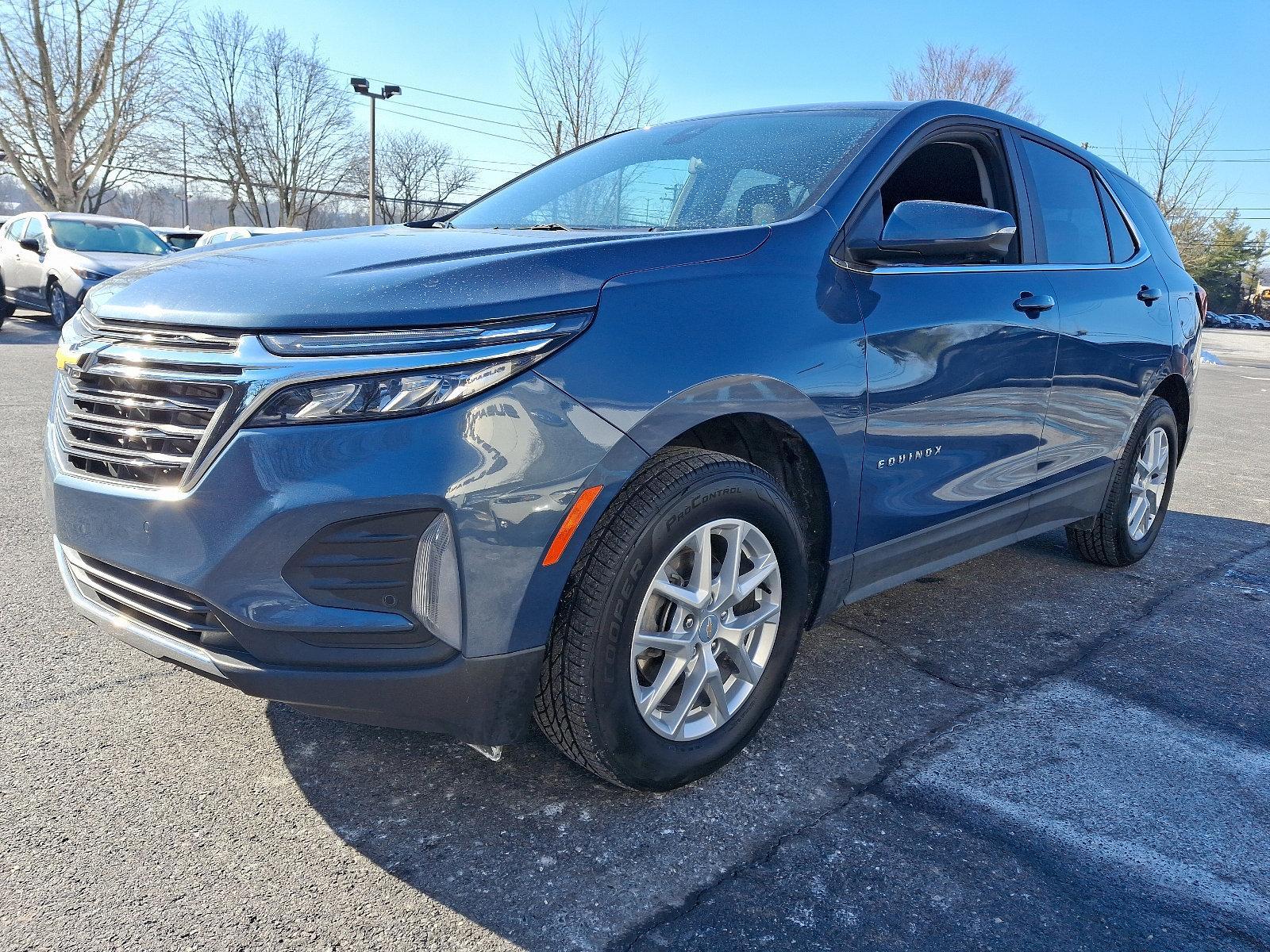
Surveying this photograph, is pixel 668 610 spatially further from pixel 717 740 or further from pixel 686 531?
pixel 717 740

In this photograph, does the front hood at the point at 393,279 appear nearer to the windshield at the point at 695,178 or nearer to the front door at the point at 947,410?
the windshield at the point at 695,178

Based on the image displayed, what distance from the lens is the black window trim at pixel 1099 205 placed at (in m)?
3.43

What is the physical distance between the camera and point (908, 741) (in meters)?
2.60

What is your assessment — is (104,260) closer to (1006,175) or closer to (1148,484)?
(1006,175)

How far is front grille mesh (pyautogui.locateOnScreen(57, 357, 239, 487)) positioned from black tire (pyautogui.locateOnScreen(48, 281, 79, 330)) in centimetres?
1197

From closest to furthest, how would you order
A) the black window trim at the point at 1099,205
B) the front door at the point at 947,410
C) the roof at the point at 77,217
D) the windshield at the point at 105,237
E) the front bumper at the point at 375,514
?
1. the front bumper at the point at 375,514
2. the front door at the point at 947,410
3. the black window trim at the point at 1099,205
4. the windshield at the point at 105,237
5. the roof at the point at 77,217

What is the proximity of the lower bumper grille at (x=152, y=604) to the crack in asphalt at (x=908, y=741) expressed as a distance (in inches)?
39.1

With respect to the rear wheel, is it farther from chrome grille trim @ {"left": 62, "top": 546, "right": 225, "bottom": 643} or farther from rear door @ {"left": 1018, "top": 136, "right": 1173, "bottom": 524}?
rear door @ {"left": 1018, "top": 136, "right": 1173, "bottom": 524}

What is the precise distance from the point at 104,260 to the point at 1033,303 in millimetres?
12527

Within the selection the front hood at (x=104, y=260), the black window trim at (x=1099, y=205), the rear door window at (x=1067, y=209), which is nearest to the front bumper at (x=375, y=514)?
the black window trim at (x=1099, y=205)

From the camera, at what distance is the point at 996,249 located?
2.82 metres

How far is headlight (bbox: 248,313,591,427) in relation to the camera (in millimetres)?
1776

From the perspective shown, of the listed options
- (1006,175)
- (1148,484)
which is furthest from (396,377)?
(1148,484)

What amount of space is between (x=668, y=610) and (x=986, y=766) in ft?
3.21
